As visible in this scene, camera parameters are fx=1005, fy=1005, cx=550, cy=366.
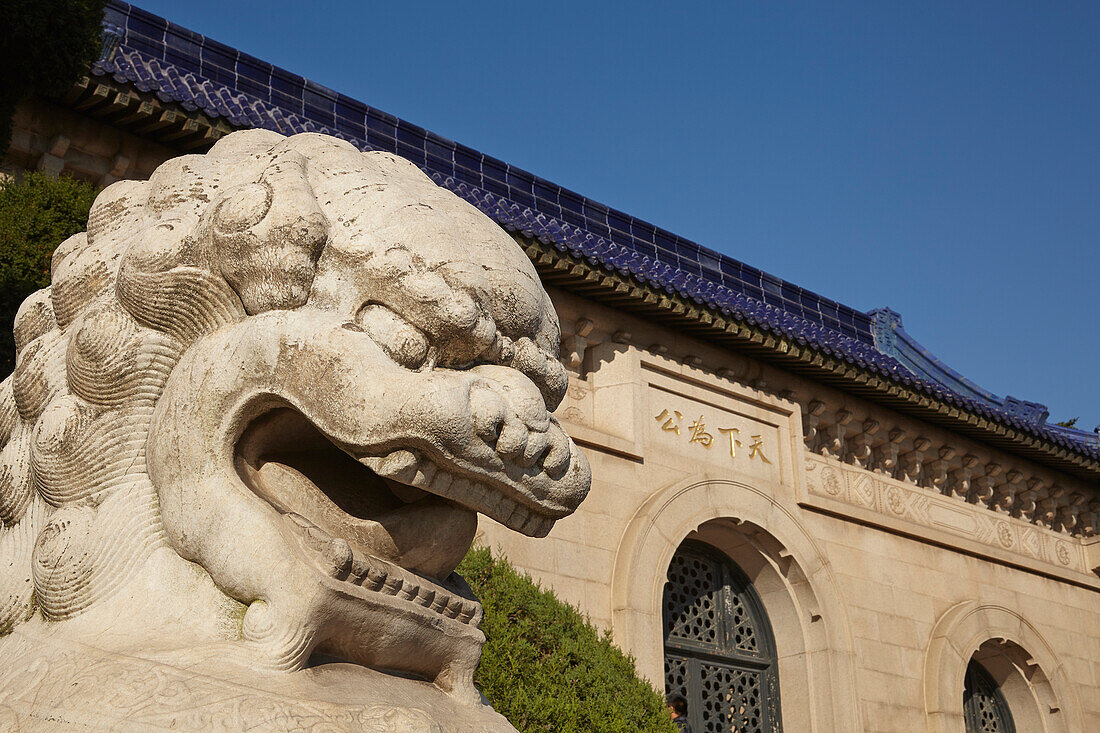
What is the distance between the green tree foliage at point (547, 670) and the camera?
13.4 feet

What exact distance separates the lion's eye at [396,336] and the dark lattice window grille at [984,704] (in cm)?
994

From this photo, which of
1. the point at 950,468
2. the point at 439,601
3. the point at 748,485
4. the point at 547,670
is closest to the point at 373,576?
the point at 439,601

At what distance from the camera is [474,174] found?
948 cm

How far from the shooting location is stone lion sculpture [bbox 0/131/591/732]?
1.45 meters

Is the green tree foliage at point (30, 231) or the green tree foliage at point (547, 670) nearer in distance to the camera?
the green tree foliage at point (30, 231)

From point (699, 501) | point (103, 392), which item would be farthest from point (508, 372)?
point (699, 501)

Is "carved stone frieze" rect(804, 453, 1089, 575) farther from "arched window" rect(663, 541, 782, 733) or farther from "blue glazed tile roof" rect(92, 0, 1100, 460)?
"arched window" rect(663, 541, 782, 733)

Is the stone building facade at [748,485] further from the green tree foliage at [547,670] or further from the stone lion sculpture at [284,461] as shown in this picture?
the stone lion sculpture at [284,461]

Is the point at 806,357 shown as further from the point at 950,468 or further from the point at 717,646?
the point at 950,468

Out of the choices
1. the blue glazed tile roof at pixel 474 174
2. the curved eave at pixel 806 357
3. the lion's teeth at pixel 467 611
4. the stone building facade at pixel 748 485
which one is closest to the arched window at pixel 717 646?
the stone building facade at pixel 748 485

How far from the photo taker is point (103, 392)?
66.3 inches

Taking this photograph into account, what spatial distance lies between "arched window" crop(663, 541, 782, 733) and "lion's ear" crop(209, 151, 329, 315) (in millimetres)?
6848

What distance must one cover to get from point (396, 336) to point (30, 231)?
2.87 meters

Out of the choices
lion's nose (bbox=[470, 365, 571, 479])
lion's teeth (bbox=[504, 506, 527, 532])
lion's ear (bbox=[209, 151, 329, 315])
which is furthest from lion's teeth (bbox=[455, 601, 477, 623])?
lion's ear (bbox=[209, 151, 329, 315])
